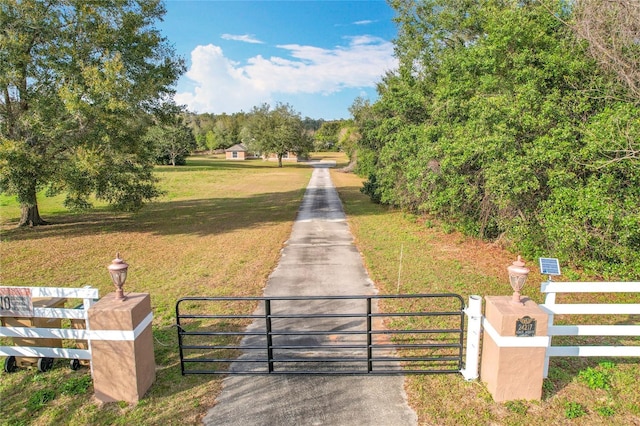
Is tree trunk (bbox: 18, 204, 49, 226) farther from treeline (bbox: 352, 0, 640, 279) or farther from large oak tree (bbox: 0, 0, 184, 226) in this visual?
treeline (bbox: 352, 0, 640, 279)

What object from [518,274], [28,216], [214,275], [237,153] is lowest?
[214,275]

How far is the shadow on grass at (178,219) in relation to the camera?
51.6ft

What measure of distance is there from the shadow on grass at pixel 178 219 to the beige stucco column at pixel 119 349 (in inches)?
424

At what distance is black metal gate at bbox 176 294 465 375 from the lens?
5.25 m

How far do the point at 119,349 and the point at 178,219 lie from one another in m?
14.9

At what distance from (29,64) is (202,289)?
38.4 ft

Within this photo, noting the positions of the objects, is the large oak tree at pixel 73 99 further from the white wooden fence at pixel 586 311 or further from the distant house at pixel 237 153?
the distant house at pixel 237 153

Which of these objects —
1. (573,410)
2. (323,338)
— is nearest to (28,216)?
(323,338)

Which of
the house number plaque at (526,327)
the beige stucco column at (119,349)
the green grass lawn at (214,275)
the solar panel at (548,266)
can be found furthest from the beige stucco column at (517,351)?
the beige stucco column at (119,349)

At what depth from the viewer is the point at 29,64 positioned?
13922mm

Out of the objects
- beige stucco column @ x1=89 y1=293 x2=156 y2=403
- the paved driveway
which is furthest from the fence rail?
the paved driveway

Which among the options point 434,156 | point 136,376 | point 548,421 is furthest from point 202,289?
point 434,156

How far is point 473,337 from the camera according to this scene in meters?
5.02

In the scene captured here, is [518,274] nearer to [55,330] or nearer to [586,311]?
[586,311]
